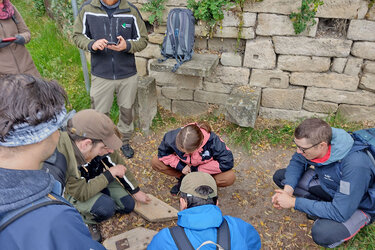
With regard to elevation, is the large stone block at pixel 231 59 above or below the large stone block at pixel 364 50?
below

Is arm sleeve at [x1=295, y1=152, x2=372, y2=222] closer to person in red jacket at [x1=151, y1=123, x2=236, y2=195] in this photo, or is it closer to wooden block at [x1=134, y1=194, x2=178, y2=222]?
person in red jacket at [x1=151, y1=123, x2=236, y2=195]

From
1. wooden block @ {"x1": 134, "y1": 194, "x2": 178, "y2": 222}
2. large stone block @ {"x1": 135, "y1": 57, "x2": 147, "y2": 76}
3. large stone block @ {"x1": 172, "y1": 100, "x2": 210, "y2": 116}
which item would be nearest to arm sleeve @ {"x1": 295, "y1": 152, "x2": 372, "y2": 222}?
wooden block @ {"x1": 134, "y1": 194, "x2": 178, "y2": 222}

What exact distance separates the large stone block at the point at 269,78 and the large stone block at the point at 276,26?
56cm

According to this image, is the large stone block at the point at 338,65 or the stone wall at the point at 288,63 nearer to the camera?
the stone wall at the point at 288,63

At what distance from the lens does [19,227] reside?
3.62 feet

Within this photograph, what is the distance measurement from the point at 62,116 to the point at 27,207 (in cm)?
38

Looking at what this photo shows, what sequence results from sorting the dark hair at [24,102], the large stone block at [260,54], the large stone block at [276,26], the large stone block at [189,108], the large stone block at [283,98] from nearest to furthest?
the dark hair at [24,102] < the large stone block at [276,26] < the large stone block at [260,54] < the large stone block at [283,98] < the large stone block at [189,108]

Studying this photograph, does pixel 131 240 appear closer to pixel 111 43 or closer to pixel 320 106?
pixel 111 43

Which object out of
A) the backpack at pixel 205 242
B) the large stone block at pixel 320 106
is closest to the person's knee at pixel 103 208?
the backpack at pixel 205 242

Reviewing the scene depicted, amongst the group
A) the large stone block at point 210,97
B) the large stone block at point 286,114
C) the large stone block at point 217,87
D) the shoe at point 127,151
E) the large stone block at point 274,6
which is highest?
the large stone block at point 274,6

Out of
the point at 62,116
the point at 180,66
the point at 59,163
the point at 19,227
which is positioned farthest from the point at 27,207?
the point at 180,66

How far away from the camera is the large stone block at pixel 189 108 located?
16.1ft

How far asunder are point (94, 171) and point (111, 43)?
1.65m

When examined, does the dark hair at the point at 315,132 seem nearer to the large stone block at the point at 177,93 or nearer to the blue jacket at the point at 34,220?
the blue jacket at the point at 34,220
